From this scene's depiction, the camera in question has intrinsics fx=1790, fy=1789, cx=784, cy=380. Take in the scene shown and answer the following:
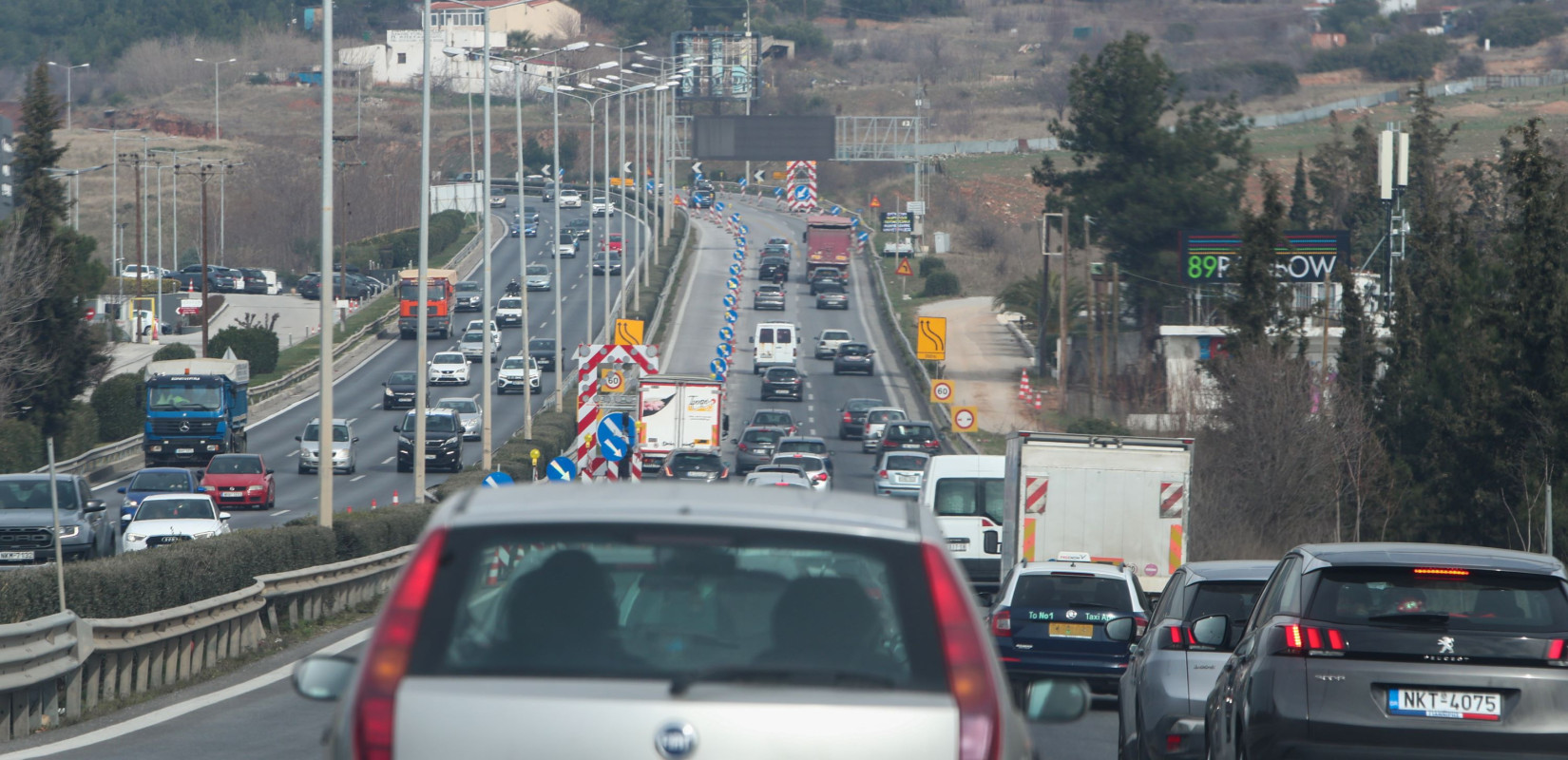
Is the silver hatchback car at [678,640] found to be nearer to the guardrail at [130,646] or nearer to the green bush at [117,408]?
the guardrail at [130,646]

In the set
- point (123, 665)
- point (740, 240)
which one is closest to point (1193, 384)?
point (123, 665)

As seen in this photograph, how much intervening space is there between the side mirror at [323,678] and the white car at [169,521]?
26.3 meters

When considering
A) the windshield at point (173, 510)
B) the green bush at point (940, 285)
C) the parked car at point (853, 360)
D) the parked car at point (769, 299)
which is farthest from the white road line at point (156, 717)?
the green bush at point (940, 285)

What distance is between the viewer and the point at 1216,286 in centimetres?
7238

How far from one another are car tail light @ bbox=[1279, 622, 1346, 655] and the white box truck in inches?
596

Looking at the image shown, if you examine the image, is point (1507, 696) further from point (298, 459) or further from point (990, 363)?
point (990, 363)

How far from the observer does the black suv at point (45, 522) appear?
2427 centimetres

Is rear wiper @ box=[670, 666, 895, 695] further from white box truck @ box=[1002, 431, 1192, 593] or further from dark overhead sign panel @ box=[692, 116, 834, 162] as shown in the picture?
dark overhead sign panel @ box=[692, 116, 834, 162]

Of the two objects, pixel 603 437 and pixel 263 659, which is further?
pixel 603 437

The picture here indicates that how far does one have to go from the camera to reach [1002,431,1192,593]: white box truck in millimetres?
23750

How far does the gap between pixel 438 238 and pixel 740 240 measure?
84.3 feet

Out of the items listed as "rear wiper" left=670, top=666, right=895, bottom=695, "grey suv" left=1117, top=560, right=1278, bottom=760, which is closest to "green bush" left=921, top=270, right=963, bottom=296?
"grey suv" left=1117, top=560, right=1278, bottom=760

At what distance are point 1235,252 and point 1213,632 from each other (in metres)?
57.3

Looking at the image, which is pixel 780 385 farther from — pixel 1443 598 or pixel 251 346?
pixel 1443 598
